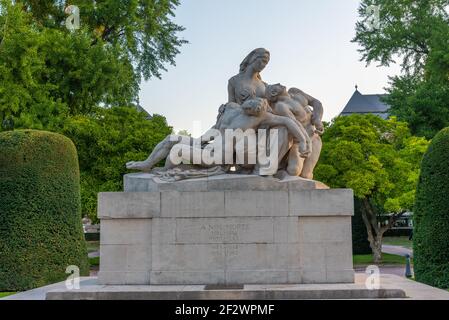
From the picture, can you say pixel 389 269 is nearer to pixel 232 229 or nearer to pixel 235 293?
pixel 232 229

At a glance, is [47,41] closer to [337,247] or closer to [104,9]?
[104,9]

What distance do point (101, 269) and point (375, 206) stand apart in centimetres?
2299

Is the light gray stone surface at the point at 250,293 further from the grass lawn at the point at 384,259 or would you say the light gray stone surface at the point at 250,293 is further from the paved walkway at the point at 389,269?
the grass lawn at the point at 384,259

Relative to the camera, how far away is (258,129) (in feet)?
37.1

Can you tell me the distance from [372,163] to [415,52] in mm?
15091

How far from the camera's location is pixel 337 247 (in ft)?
35.1

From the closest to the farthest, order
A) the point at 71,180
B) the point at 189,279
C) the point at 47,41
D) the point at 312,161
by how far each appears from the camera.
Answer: the point at 189,279, the point at 312,161, the point at 71,180, the point at 47,41

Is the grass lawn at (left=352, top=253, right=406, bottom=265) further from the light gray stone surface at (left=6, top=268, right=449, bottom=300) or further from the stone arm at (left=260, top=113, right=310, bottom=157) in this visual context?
the light gray stone surface at (left=6, top=268, right=449, bottom=300)

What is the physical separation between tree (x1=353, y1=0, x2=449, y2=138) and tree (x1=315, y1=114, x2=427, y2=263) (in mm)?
4048

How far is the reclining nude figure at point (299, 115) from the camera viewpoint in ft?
37.1

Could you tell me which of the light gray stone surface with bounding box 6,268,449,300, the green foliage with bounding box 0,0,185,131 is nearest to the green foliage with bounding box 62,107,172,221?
the green foliage with bounding box 0,0,185,131

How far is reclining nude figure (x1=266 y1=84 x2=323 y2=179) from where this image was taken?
11.3 m
